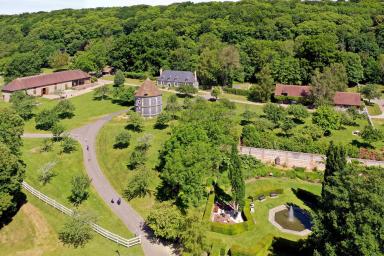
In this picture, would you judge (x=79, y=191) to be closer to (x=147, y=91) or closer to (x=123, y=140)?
(x=123, y=140)

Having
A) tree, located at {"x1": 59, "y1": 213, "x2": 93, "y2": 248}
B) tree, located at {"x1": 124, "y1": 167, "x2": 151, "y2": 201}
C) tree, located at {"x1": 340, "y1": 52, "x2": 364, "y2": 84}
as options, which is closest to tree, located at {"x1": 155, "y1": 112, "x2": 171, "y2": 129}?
tree, located at {"x1": 124, "y1": 167, "x2": 151, "y2": 201}

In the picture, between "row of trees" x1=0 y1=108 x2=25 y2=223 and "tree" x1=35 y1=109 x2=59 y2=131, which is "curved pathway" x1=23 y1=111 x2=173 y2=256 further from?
"row of trees" x1=0 y1=108 x2=25 y2=223

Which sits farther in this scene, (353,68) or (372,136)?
(353,68)

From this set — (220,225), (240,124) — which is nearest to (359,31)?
(240,124)

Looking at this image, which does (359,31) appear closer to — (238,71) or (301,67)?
(301,67)

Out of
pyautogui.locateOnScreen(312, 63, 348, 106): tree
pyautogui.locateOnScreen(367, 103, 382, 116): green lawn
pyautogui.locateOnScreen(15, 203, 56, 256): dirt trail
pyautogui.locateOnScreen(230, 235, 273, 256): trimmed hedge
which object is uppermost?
pyautogui.locateOnScreen(312, 63, 348, 106): tree

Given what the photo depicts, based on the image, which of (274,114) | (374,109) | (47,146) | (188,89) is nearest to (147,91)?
(188,89)

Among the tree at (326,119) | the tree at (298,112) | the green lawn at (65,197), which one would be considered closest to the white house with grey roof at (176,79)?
the tree at (298,112)
